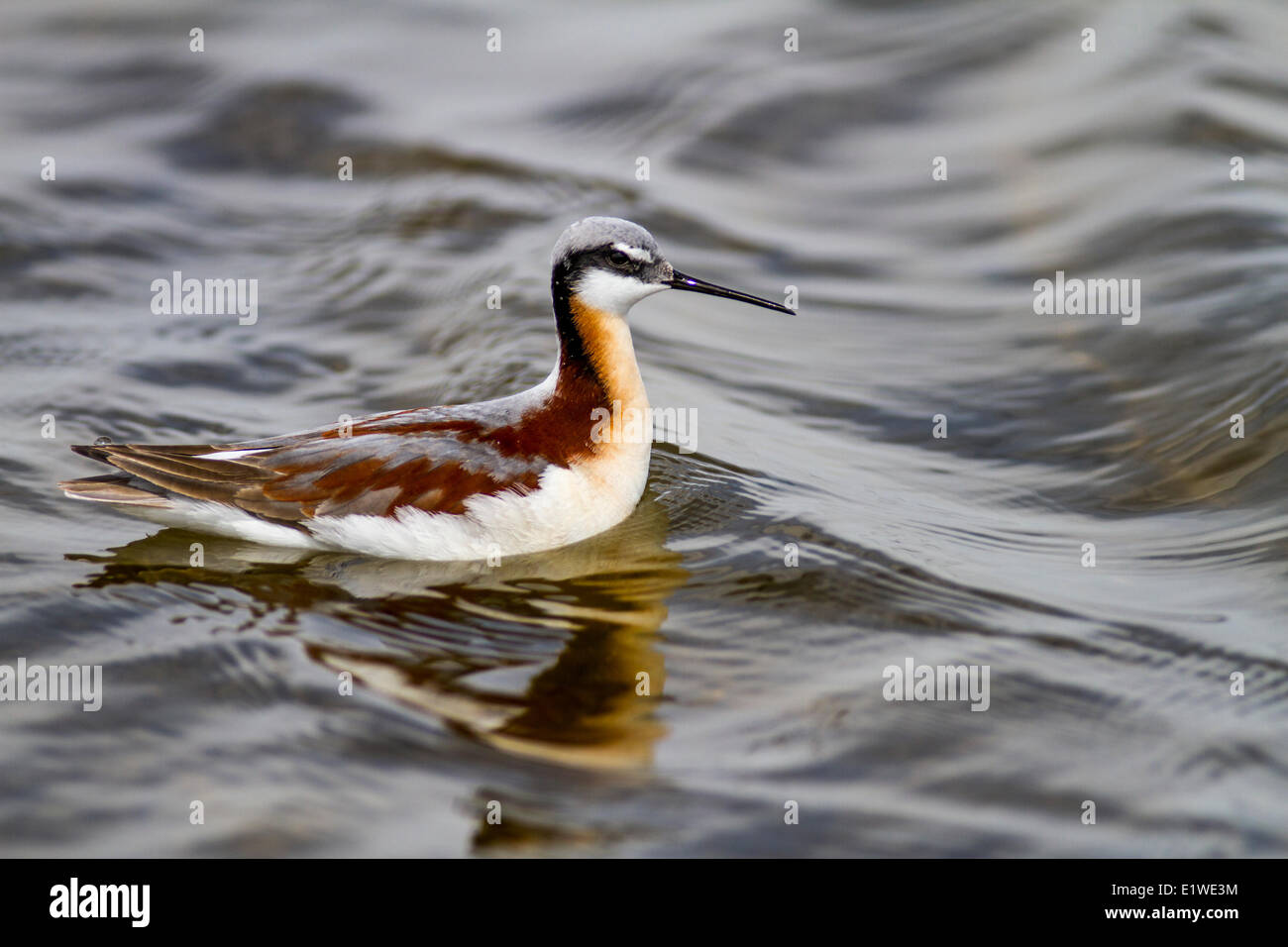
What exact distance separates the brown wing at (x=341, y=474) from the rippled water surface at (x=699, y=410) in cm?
35

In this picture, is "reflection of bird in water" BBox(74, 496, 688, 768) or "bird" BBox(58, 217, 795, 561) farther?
"bird" BBox(58, 217, 795, 561)

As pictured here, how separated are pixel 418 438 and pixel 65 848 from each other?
9.12 feet

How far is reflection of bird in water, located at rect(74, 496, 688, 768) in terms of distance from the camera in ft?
19.8

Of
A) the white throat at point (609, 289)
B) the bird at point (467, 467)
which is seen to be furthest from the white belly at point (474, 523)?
the white throat at point (609, 289)

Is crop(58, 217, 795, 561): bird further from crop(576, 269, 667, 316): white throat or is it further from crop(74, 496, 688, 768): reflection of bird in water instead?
crop(74, 496, 688, 768): reflection of bird in water

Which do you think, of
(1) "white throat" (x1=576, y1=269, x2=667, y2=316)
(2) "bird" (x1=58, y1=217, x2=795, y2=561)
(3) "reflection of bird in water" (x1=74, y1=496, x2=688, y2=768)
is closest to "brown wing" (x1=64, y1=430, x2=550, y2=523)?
(2) "bird" (x1=58, y1=217, x2=795, y2=561)

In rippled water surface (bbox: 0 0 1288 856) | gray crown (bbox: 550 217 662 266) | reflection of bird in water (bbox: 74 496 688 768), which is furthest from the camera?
gray crown (bbox: 550 217 662 266)

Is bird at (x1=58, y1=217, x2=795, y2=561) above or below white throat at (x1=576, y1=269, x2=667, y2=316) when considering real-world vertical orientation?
below

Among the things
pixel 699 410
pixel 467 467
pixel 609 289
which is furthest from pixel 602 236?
pixel 699 410

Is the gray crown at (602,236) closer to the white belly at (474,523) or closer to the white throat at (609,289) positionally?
the white throat at (609,289)

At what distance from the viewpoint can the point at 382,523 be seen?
722 centimetres
